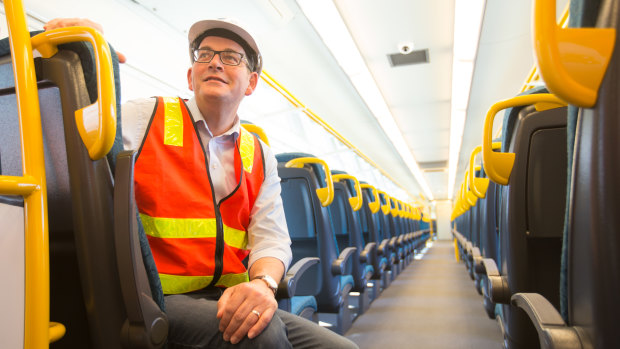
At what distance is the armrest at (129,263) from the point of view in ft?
2.44

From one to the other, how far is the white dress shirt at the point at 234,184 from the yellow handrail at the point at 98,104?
0.55 metres

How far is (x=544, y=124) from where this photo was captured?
1.28 meters

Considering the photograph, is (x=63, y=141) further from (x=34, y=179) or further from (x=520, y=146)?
(x=520, y=146)

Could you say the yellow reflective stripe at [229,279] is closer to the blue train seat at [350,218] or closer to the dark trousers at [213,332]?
the dark trousers at [213,332]

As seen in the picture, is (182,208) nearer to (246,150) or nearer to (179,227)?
(179,227)

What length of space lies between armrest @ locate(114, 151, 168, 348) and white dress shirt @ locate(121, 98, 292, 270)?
1.83ft

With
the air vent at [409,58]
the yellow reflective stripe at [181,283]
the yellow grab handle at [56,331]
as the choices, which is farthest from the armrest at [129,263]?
the air vent at [409,58]

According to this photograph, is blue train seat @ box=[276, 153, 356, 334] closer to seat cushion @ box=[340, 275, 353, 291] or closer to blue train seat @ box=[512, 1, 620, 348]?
seat cushion @ box=[340, 275, 353, 291]

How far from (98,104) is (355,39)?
15.7 feet

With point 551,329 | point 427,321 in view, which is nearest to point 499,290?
point 551,329

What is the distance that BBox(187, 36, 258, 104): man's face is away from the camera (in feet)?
4.79

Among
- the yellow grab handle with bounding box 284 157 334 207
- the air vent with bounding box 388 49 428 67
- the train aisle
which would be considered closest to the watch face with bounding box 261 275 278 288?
the yellow grab handle with bounding box 284 157 334 207

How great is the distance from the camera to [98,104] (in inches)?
27.9

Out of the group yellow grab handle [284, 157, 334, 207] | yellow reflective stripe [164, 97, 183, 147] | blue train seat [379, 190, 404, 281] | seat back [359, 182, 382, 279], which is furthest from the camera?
blue train seat [379, 190, 404, 281]
